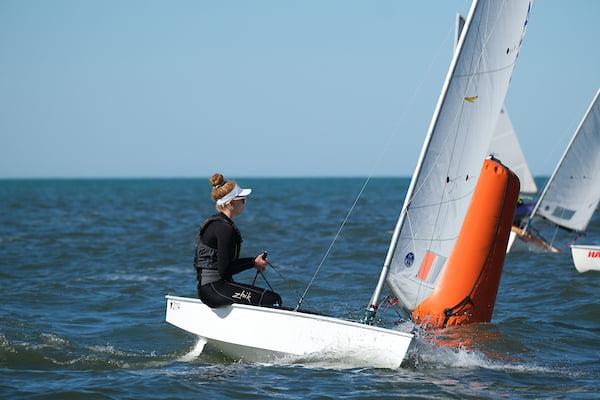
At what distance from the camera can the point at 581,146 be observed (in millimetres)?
19109

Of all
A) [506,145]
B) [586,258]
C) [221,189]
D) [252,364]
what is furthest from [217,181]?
[506,145]

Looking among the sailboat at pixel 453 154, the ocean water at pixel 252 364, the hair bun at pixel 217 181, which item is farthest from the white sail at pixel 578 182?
the hair bun at pixel 217 181

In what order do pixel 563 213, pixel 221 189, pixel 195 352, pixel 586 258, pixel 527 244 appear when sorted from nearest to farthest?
pixel 221 189
pixel 195 352
pixel 586 258
pixel 527 244
pixel 563 213

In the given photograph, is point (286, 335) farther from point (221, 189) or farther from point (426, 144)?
point (426, 144)

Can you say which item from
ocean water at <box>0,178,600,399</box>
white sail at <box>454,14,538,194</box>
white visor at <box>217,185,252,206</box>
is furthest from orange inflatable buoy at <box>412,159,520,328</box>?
white sail at <box>454,14,538,194</box>

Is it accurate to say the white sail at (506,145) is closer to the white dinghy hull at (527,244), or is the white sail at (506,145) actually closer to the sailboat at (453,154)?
the white dinghy hull at (527,244)

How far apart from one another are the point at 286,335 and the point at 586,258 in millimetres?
8820

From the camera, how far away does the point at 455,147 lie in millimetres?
7973

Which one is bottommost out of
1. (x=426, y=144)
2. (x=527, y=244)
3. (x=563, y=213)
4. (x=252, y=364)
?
(x=527, y=244)

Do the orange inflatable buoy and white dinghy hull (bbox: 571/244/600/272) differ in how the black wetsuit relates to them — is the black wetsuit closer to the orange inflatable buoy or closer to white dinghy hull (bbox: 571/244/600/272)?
the orange inflatable buoy

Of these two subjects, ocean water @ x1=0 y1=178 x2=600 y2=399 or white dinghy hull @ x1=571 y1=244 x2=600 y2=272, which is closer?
ocean water @ x1=0 y1=178 x2=600 y2=399

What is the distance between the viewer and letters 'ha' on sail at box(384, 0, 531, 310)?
25.6 ft

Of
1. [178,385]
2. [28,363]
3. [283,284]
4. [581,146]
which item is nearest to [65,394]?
[178,385]

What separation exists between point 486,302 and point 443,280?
57 centimetres
